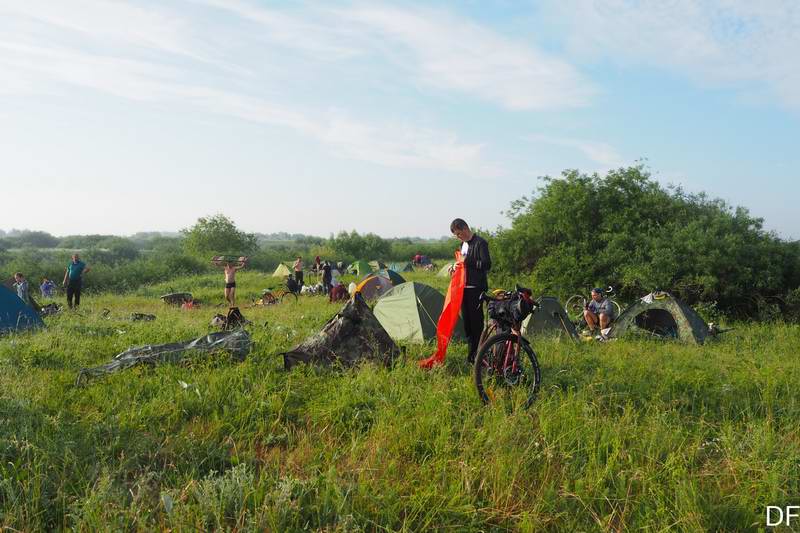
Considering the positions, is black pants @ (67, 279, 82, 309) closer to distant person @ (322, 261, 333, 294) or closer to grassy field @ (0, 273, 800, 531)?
distant person @ (322, 261, 333, 294)

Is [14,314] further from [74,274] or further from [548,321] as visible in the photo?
[548,321]

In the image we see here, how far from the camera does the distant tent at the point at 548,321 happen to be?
31.6 feet

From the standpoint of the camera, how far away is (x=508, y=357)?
514 cm

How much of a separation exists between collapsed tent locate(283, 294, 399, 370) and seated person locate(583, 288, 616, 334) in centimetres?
560

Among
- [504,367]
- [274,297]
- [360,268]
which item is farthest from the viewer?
[360,268]

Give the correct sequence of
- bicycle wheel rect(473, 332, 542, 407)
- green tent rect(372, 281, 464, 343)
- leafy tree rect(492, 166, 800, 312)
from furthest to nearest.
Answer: leafy tree rect(492, 166, 800, 312) → green tent rect(372, 281, 464, 343) → bicycle wheel rect(473, 332, 542, 407)

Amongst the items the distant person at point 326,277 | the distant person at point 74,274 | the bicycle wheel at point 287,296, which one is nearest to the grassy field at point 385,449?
the distant person at point 74,274

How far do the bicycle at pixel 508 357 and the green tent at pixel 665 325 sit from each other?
545cm

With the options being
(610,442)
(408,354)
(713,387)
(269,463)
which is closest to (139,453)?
(269,463)

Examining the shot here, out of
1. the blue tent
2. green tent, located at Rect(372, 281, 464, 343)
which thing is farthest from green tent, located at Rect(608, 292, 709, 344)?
the blue tent

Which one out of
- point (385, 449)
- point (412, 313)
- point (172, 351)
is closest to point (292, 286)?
point (412, 313)

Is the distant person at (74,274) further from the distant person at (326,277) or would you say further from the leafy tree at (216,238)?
the leafy tree at (216,238)

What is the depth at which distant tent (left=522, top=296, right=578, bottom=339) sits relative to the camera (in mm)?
9625

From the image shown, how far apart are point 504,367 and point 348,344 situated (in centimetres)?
229
